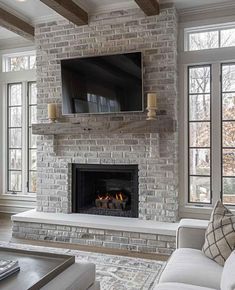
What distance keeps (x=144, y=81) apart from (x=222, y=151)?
1433mm

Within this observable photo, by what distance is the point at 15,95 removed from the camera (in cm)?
552

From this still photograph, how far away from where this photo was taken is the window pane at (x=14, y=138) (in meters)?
5.49

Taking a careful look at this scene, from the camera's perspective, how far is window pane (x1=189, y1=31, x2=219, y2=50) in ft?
13.9

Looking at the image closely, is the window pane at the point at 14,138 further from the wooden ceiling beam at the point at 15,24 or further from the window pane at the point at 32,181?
the wooden ceiling beam at the point at 15,24

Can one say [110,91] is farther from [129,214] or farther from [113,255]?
[113,255]

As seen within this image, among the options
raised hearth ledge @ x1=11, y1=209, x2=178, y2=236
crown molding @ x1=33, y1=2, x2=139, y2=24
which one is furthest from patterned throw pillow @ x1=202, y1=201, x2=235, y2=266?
crown molding @ x1=33, y1=2, x2=139, y2=24

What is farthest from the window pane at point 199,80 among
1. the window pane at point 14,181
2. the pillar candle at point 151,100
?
the window pane at point 14,181

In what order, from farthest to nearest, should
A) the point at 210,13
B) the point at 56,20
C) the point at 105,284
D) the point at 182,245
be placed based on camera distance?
the point at 56,20 → the point at 210,13 → the point at 105,284 → the point at 182,245

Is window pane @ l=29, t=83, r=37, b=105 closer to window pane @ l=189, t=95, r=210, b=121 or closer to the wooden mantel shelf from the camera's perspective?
the wooden mantel shelf

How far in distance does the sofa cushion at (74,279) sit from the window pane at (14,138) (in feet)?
12.2

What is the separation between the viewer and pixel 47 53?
4578 mm

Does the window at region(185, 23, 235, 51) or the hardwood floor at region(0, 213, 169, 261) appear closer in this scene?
the hardwood floor at region(0, 213, 169, 261)

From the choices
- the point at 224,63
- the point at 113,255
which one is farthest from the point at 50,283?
the point at 224,63

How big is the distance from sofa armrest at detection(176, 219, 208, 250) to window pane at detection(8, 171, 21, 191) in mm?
3740
